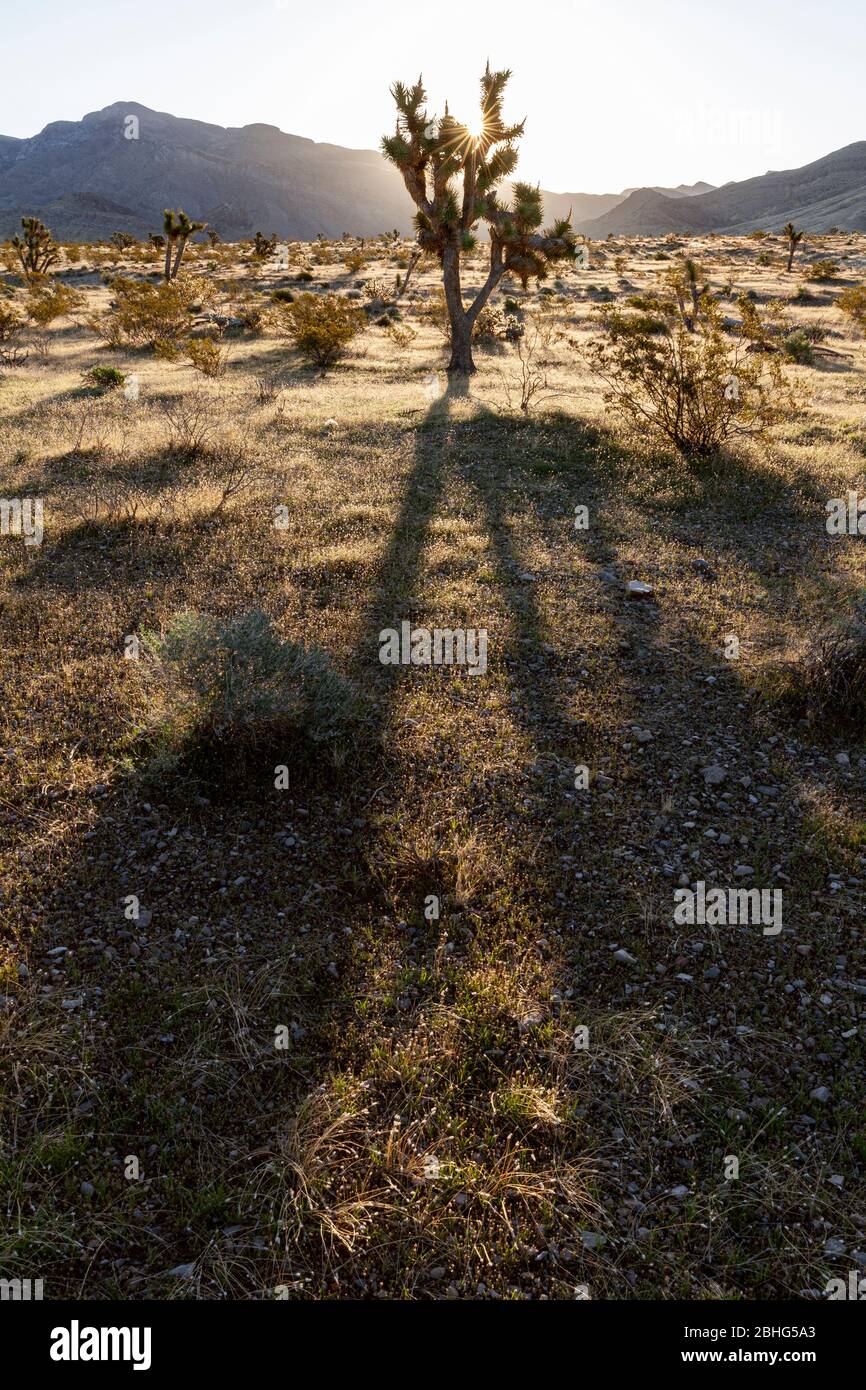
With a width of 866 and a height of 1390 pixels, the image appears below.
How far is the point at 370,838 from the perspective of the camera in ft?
16.1

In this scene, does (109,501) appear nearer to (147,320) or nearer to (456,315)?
(456,315)

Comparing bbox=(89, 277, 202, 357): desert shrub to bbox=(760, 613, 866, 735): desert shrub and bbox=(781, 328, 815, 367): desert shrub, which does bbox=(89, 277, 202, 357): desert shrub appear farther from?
bbox=(760, 613, 866, 735): desert shrub

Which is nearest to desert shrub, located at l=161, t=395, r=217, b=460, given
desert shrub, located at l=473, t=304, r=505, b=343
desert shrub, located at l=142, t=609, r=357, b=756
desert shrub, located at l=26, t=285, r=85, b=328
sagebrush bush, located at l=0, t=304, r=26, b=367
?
desert shrub, located at l=142, t=609, r=357, b=756

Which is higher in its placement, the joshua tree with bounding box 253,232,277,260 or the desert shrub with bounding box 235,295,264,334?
the joshua tree with bounding box 253,232,277,260

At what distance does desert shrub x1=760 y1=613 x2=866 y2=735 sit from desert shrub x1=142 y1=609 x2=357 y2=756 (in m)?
3.78

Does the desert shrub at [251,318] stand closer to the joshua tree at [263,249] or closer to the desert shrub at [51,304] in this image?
the desert shrub at [51,304]

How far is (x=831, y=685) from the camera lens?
20.3 ft

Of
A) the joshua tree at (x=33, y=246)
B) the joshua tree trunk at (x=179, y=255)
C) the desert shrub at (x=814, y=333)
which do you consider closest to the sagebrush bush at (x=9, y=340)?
the joshua tree trunk at (x=179, y=255)

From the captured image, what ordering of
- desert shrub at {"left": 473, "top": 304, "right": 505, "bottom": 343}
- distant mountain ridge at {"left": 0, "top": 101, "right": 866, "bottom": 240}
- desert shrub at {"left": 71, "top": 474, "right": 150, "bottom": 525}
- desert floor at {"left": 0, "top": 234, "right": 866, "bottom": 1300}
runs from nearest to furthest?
desert floor at {"left": 0, "top": 234, "right": 866, "bottom": 1300} < desert shrub at {"left": 71, "top": 474, "right": 150, "bottom": 525} < desert shrub at {"left": 473, "top": 304, "right": 505, "bottom": 343} < distant mountain ridge at {"left": 0, "top": 101, "right": 866, "bottom": 240}

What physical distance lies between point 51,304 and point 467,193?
17.7m

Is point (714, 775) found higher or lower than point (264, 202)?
lower

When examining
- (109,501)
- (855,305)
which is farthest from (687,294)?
(109,501)

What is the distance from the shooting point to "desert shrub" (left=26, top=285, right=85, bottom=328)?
28.6 metres
